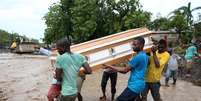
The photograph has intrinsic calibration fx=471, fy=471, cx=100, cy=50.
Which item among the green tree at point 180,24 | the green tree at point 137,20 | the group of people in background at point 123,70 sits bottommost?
the group of people in background at point 123,70

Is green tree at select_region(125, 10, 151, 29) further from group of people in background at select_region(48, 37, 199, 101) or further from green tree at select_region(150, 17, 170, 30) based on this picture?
group of people in background at select_region(48, 37, 199, 101)

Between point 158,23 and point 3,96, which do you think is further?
point 158,23

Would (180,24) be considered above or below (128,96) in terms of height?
above

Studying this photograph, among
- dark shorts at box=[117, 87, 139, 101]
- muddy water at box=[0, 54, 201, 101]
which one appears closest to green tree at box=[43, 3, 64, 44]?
muddy water at box=[0, 54, 201, 101]

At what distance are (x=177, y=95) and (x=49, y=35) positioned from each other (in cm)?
3775

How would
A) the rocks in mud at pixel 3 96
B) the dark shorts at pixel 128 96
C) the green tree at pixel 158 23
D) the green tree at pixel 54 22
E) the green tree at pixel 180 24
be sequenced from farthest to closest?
1. the green tree at pixel 54 22
2. the green tree at pixel 158 23
3. the green tree at pixel 180 24
4. the rocks in mud at pixel 3 96
5. the dark shorts at pixel 128 96

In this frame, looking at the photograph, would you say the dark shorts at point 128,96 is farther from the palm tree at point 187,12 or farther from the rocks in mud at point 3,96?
the palm tree at point 187,12

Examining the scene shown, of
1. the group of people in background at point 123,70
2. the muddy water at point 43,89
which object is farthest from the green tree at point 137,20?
the group of people in background at point 123,70

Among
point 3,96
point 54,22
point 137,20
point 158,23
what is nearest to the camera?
point 3,96

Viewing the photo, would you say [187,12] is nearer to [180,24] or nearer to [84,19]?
[180,24]

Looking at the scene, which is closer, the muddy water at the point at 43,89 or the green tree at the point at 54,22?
the muddy water at the point at 43,89

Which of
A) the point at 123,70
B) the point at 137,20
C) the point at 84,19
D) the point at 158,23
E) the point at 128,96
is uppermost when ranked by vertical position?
the point at 84,19

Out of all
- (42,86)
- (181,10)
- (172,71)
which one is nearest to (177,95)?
(172,71)

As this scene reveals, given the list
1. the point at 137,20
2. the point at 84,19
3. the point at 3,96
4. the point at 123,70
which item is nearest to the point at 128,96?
the point at 123,70
